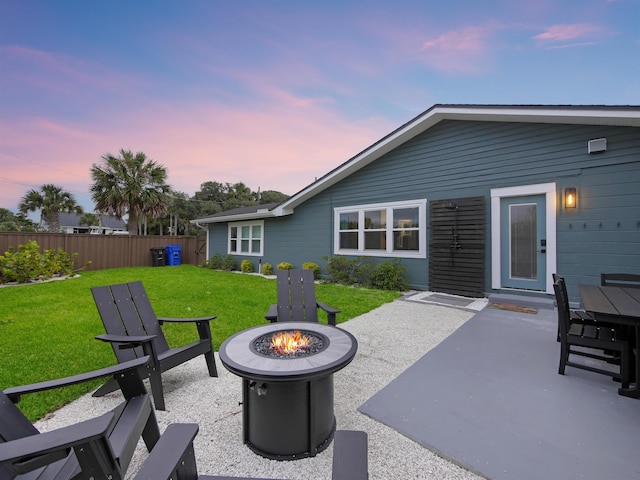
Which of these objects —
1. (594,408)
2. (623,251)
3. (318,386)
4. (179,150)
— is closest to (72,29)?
(179,150)

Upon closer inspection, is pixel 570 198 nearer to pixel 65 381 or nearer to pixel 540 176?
pixel 540 176

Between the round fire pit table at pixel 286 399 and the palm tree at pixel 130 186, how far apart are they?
17.4 m

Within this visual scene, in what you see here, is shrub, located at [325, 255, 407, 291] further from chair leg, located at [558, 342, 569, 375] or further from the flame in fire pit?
the flame in fire pit

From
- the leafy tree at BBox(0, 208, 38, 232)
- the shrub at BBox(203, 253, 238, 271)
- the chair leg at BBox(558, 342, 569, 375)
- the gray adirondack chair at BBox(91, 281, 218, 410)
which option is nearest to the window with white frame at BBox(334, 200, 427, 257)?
the chair leg at BBox(558, 342, 569, 375)

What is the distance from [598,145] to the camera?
5367 mm

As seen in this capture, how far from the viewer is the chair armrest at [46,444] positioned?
3.13 feet

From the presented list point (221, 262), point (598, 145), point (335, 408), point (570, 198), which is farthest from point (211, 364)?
point (221, 262)

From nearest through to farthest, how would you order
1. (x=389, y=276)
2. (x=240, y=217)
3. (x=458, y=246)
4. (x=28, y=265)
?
(x=458, y=246), (x=389, y=276), (x=28, y=265), (x=240, y=217)

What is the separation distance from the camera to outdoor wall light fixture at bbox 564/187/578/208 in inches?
221

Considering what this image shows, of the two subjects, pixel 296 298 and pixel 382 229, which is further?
pixel 382 229

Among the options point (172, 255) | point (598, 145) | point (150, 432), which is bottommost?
point (150, 432)

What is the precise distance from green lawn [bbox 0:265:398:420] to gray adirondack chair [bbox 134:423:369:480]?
→ 2.07 metres

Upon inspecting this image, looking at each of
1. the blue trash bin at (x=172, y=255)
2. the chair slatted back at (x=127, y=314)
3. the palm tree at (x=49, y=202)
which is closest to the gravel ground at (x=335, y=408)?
the chair slatted back at (x=127, y=314)

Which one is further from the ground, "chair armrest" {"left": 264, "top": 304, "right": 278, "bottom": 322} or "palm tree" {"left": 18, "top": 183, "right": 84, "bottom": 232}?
"palm tree" {"left": 18, "top": 183, "right": 84, "bottom": 232}
